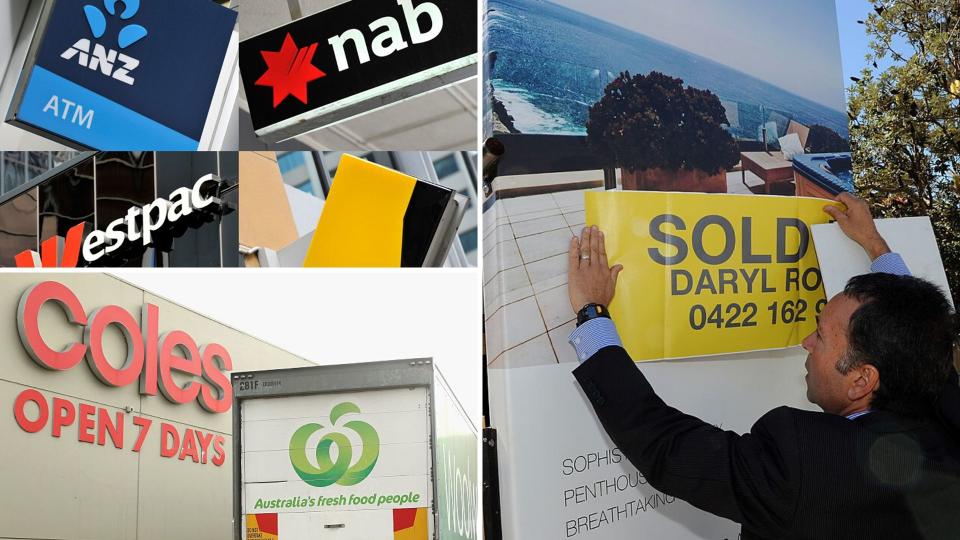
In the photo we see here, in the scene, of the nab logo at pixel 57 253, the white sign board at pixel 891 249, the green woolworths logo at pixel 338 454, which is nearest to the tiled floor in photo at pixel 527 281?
the white sign board at pixel 891 249

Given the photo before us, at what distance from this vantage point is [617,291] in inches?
83.0

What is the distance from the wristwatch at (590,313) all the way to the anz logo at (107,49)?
7.82 ft

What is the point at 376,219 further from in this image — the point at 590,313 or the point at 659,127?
the point at 590,313

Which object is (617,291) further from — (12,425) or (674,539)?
(12,425)

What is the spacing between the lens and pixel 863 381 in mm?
1940

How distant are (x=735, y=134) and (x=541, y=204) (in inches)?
30.5

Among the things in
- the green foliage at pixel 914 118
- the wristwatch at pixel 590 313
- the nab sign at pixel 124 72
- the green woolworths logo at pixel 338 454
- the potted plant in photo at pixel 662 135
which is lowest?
the green woolworths logo at pixel 338 454

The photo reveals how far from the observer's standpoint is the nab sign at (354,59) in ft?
A: 11.5

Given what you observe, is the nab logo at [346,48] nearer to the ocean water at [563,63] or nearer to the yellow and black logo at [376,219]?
the yellow and black logo at [376,219]

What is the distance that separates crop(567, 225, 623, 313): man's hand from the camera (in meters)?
2.02

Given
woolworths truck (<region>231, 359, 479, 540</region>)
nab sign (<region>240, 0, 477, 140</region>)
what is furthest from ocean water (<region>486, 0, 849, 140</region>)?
woolworths truck (<region>231, 359, 479, 540</region>)

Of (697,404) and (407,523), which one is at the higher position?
(697,404)

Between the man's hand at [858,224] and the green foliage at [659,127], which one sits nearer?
the green foliage at [659,127]

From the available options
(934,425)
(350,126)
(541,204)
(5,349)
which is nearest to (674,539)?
(934,425)
